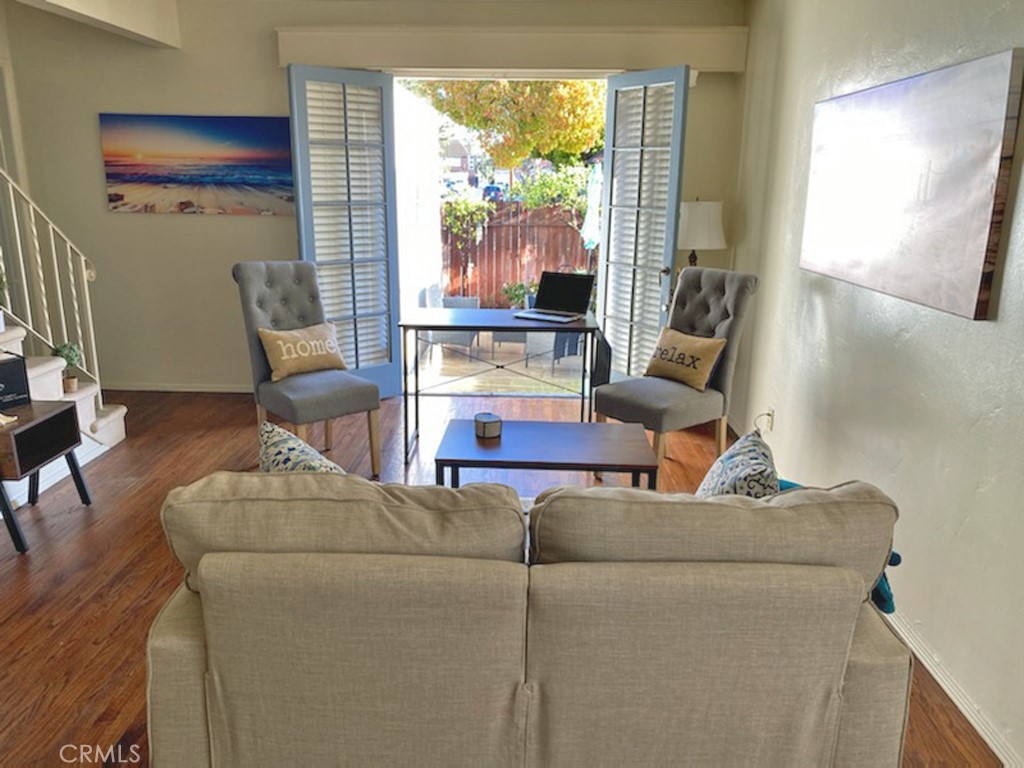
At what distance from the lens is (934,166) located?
217 cm

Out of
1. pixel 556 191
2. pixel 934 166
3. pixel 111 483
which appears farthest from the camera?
pixel 556 191

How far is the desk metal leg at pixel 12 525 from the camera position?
2797mm

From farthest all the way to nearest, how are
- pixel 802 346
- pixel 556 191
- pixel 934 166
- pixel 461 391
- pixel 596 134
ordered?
pixel 556 191, pixel 596 134, pixel 461 391, pixel 802 346, pixel 934 166

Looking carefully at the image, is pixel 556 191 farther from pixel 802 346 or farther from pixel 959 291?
pixel 959 291

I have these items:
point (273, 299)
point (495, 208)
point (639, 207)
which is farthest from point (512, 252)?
point (273, 299)

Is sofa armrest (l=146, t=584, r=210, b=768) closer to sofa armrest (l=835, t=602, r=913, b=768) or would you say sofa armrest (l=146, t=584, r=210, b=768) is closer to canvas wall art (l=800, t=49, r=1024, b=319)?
sofa armrest (l=835, t=602, r=913, b=768)

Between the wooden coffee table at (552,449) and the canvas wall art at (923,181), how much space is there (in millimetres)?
997

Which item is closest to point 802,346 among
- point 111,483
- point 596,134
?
point 111,483

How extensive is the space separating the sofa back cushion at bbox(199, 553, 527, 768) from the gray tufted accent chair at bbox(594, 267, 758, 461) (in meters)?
2.18

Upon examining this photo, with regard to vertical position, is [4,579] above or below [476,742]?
below

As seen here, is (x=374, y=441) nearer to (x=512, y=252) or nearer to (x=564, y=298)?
(x=564, y=298)

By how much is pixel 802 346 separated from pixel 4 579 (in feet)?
10.5

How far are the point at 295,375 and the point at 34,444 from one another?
3.62ft

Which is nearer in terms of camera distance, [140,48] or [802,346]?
[802,346]
